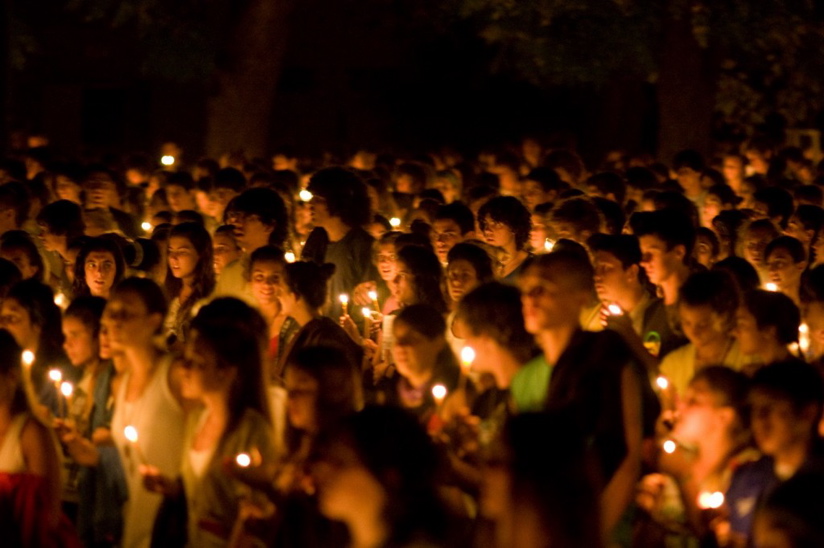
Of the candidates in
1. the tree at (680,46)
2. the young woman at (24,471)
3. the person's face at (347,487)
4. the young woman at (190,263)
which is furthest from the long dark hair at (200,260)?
the tree at (680,46)

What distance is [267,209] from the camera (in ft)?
30.6

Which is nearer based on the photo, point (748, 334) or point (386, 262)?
point (748, 334)

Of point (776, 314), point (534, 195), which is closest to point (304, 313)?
point (776, 314)

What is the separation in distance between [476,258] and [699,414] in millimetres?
2484

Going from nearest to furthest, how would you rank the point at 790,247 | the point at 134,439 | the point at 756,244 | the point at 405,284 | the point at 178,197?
the point at 134,439 → the point at 405,284 → the point at 790,247 → the point at 756,244 → the point at 178,197

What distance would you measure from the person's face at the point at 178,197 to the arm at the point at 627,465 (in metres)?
7.84

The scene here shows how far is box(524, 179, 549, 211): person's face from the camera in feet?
38.1

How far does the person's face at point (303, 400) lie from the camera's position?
5.12 meters

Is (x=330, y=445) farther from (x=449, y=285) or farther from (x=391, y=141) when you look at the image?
(x=391, y=141)

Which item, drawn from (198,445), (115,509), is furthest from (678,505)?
(115,509)

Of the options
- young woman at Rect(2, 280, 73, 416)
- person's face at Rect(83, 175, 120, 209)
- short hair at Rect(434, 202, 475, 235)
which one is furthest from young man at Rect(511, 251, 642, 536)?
person's face at Rect(83, 175, 120, 209)

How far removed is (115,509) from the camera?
6023 millimetres

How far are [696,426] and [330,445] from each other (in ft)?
5.53

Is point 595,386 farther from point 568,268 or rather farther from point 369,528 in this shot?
point 369,528
